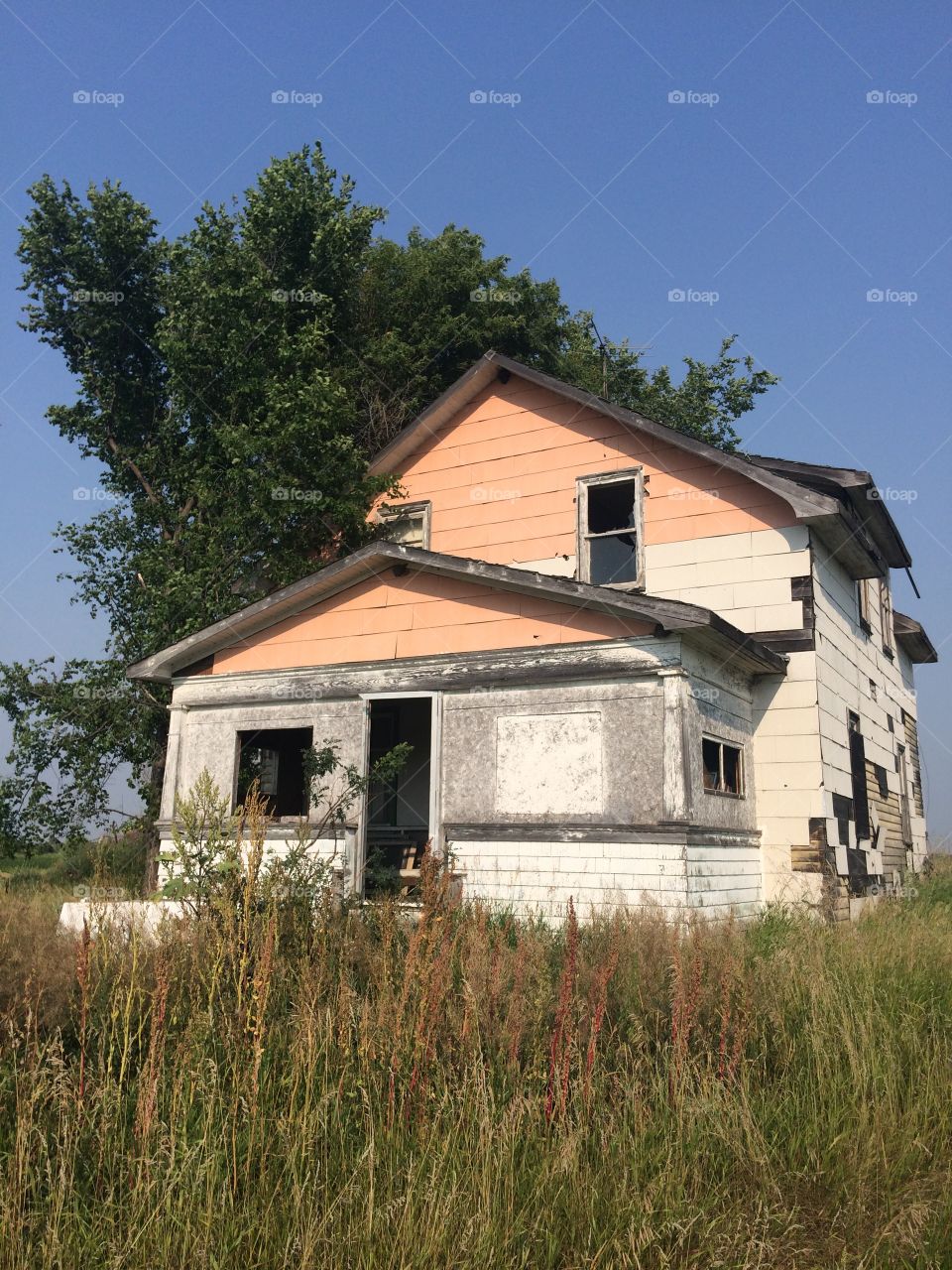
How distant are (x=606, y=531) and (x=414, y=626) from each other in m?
4.33

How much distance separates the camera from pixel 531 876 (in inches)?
432

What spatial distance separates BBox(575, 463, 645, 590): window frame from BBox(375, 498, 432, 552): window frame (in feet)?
9.50

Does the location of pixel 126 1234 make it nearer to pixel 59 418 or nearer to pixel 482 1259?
pixel 482 1259

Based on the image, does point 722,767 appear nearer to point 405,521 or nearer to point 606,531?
point 606,531

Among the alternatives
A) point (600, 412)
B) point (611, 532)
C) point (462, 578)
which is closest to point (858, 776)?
point (611, 532)

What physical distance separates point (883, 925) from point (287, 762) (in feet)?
36.4

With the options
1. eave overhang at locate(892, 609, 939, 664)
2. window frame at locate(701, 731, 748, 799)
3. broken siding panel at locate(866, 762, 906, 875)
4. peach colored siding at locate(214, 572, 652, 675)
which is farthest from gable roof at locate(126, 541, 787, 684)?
eave overhang at locate(892, 609, 939, 664)

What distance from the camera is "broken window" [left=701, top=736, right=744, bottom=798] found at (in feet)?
37.9

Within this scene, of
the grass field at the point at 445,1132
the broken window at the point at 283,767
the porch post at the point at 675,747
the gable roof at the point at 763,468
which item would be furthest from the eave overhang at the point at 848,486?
the grass field at the point at 445,1132

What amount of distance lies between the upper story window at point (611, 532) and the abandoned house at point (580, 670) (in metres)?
0.04

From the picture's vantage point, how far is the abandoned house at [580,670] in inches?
422

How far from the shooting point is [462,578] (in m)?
12.2

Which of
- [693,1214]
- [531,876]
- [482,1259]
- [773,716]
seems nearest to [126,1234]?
[482,1259]

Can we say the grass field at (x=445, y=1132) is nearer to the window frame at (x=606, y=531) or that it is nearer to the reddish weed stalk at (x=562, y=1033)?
the reddish weed stalk at (x=562, y=1033)
